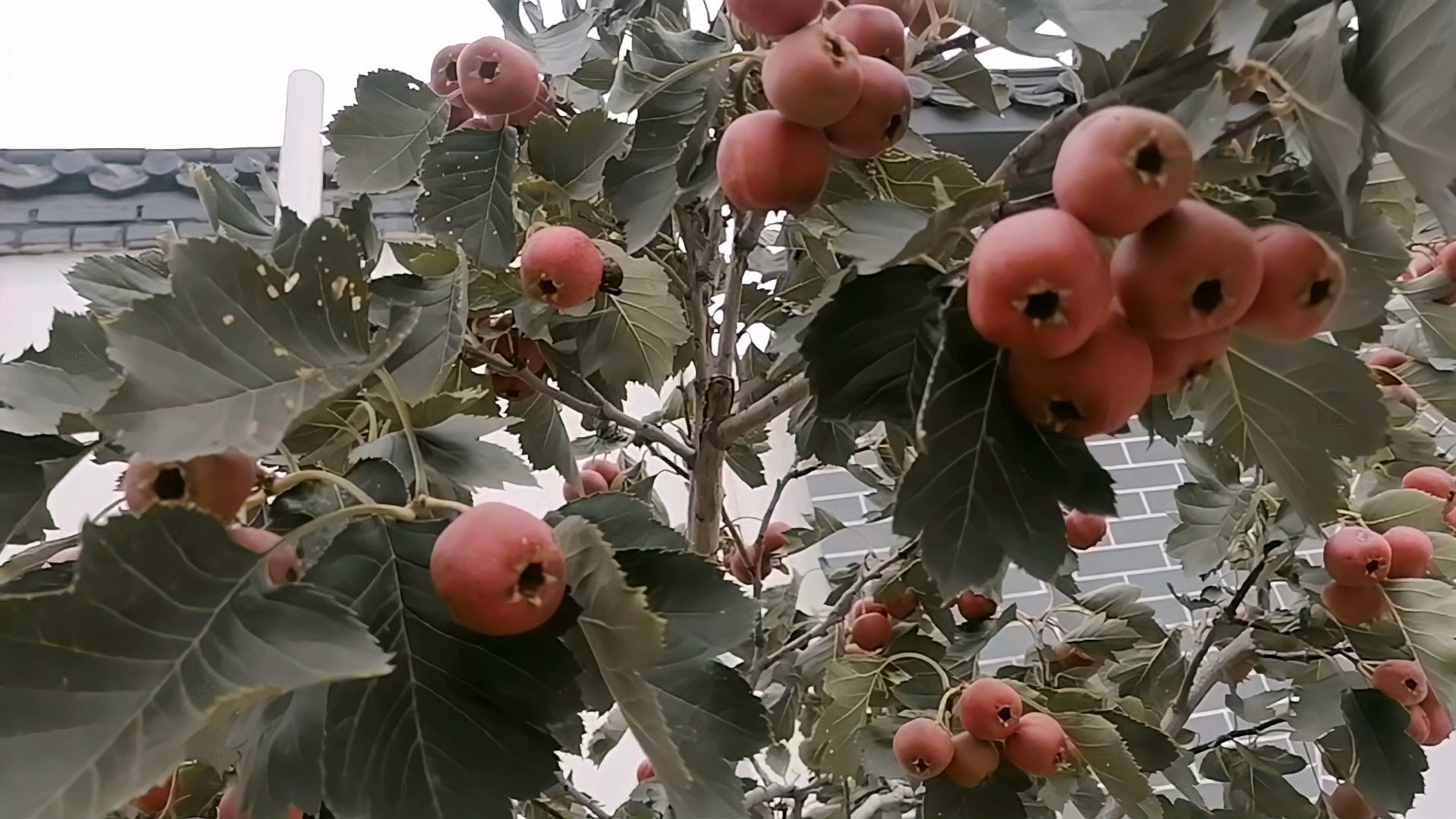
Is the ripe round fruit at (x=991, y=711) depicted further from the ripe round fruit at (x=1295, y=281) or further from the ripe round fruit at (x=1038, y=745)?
the ripe round fruit at (x=1295, y=281)

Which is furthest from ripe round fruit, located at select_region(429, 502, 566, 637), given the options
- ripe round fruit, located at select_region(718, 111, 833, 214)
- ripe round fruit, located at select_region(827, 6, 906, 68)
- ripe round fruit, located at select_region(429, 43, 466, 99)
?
ripe round fruit, located at select_region(429, 43, 466, 99)

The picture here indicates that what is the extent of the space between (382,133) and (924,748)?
475 mm

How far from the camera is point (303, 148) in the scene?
770 mm

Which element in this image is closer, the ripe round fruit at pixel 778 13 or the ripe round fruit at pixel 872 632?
the ripe round fruit at pixel 778 13

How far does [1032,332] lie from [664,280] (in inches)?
14.4

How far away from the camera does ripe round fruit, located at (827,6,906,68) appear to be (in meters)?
0.42

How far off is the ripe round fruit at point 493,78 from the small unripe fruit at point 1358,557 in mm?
599

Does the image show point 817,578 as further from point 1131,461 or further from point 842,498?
point 1131,461

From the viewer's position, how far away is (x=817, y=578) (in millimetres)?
1774

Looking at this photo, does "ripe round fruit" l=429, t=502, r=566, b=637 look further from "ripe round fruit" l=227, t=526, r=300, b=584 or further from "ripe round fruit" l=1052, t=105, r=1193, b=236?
"ripe round fruit" l=1052, t=105, r=1193, b=236

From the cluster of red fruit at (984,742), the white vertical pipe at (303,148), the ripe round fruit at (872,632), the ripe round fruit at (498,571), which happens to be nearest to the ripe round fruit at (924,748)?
the cluster of red fruit at (984,742)

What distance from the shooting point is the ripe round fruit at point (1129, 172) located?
267 mm

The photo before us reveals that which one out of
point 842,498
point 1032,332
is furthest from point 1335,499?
point 842,498

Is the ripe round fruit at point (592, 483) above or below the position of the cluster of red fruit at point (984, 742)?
below
